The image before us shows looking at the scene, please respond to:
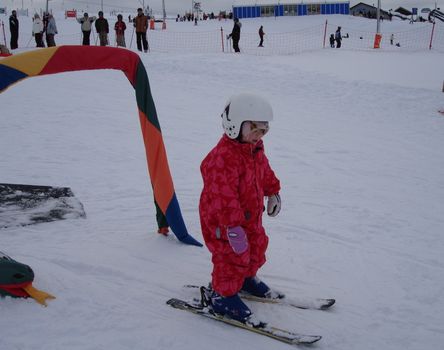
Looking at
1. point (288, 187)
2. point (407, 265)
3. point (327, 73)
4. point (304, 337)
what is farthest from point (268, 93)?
point (304, 337)

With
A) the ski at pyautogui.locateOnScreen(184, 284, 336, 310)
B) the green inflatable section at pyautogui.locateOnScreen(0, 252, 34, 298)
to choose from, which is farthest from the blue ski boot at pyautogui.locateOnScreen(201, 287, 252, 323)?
the green inflatable section at pyautogui.locateOnScreen(0, 252, 34, 298)

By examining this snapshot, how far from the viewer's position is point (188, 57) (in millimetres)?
17328

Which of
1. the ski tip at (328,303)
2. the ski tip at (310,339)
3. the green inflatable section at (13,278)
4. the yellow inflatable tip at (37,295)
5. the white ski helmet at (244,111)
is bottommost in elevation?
the ski tip at (328,303)

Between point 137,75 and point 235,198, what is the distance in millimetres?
1852

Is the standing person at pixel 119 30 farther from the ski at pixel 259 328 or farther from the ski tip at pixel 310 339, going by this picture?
the ski tip at pixel 310 339

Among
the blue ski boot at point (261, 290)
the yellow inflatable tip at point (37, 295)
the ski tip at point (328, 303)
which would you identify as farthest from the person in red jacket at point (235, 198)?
the yellow inflatable tip at point (37, 295)

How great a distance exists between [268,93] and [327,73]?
12.0 feet

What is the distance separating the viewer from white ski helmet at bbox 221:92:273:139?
2.73m

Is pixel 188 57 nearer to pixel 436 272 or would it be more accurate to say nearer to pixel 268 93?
pixel 268 93

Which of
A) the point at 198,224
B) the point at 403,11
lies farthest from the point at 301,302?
the point at 403,11

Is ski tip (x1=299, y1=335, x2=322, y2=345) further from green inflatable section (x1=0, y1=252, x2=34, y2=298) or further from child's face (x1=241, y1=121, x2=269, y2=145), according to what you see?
green inflatable section (x1=0, y1=252, x2=34, y2=298)

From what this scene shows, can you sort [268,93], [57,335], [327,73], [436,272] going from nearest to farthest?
[57,335]
[436,272]
[268,93]
[327,73]

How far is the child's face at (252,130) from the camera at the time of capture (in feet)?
9.16

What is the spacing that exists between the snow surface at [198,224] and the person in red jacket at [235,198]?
321 millimetres
